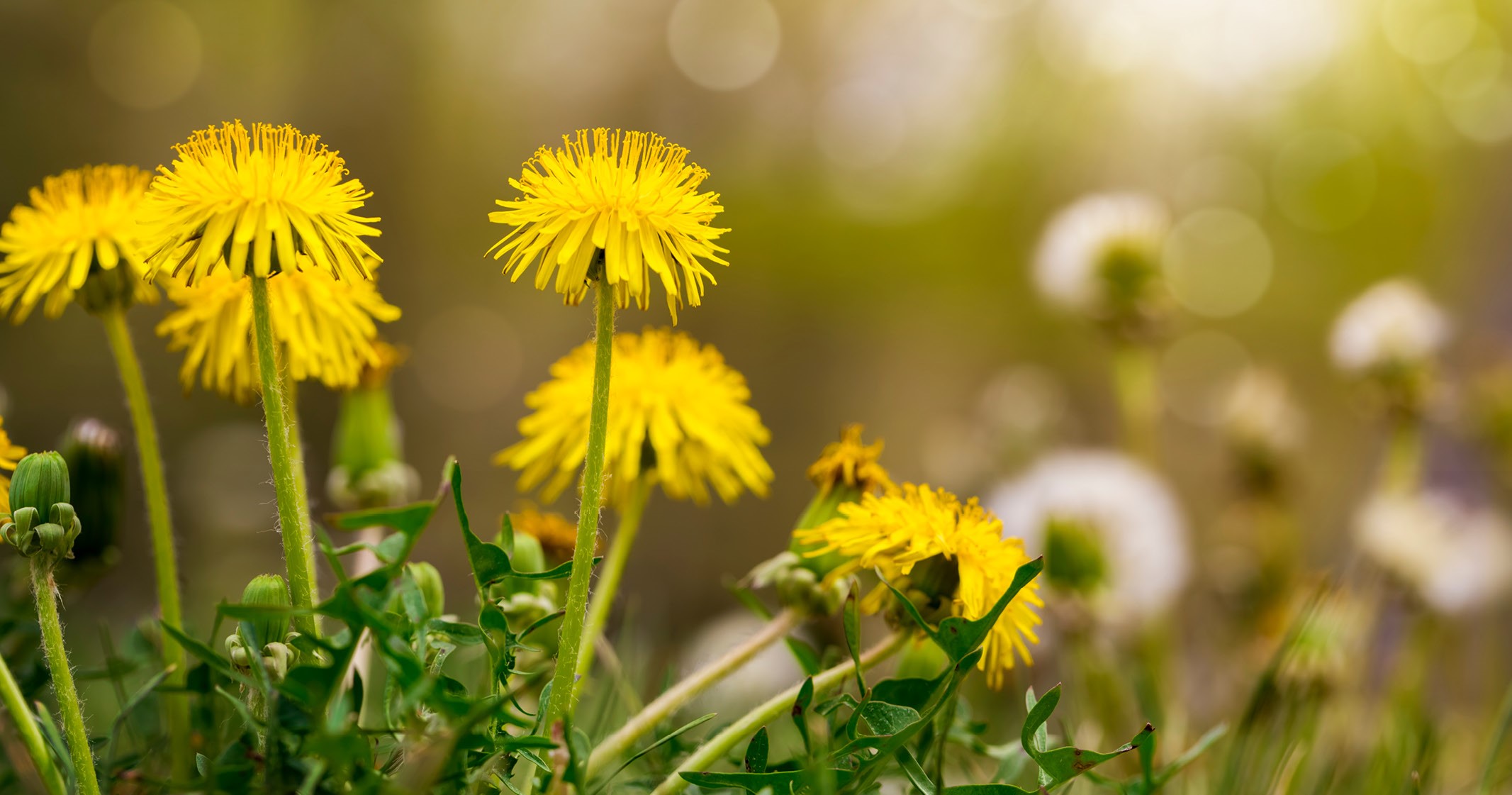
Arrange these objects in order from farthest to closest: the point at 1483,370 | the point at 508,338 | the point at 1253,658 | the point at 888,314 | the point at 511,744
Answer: the point at 888,314, the point at 508,338, the point at 1483,370, the point at 1253,658, the point at 511,744

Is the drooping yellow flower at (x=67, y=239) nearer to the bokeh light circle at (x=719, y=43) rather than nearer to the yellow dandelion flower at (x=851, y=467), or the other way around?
the yellow dandelion flower at (x=851, y=467)

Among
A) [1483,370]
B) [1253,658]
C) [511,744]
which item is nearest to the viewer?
[511,744]

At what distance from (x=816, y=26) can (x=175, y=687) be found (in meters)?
1.32

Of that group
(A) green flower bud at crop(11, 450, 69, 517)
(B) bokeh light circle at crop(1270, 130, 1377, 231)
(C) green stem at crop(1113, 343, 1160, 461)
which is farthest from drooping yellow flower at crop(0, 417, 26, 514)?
(B) bokeh light circle at crop(1270, 130, 1377, 231)

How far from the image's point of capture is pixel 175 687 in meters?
0.18

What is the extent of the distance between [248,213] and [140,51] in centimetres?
121

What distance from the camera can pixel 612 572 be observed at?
23 centimetres

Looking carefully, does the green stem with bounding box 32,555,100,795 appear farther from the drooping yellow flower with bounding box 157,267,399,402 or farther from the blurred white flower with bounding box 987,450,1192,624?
the blurred white flower with bounding box 987,450,1192,624

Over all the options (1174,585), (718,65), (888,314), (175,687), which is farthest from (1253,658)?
(718,65)

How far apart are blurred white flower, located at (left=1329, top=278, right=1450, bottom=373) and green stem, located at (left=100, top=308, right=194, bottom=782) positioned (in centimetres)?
54

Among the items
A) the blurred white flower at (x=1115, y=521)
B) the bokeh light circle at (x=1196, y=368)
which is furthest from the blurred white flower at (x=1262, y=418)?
the bokeh light circle at (x=1196, y=368)

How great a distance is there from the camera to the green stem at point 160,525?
21 cm

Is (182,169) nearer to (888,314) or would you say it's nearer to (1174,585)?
(1174,585)

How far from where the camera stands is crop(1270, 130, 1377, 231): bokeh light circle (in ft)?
4.01
